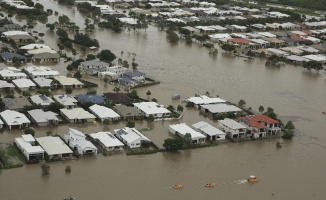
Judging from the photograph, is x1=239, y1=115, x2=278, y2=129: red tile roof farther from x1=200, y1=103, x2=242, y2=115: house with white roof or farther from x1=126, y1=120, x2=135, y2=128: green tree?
x1=126, y1=120, x2=135, y2=128: green tree

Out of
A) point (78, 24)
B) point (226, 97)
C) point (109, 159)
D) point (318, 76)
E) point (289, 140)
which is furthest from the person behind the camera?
point (78, 24)

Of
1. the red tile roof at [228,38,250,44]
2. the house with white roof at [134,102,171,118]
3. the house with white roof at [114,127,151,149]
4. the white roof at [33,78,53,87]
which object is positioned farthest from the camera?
the red tile roof at [228,38,250,44]

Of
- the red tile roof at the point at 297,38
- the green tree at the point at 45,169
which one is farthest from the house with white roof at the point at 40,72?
the red tile roof at the point at 297,38

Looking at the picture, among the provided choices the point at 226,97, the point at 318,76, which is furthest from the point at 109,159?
the point at 318,76

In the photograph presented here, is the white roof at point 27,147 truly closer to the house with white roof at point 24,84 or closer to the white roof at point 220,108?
the house with white roof at point 24,84

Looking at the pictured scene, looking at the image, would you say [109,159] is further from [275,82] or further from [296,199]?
[275,82]

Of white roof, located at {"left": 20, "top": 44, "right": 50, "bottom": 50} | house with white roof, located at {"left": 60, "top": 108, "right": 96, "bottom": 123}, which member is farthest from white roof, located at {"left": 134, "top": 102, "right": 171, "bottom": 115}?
white roof, located at {"left": 20, "top": 44, "right": 50, "bottom": 50}
